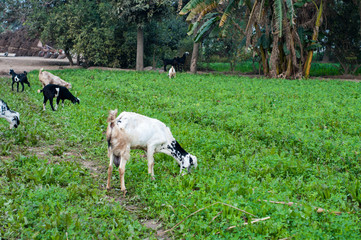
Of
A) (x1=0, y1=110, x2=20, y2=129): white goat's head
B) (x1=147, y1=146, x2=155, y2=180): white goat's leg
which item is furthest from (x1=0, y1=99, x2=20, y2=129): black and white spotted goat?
(x1=147, y1=146, x2=155, y2=180): white goat's leg

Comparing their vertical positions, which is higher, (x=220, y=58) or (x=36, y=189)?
(x=220, y=58)

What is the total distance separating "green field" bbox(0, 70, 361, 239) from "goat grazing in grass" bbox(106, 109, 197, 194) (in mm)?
373

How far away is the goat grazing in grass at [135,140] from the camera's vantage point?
619 centimetres

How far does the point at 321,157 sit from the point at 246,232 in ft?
→ 12.0

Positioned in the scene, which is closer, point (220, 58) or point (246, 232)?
point (246, 232)

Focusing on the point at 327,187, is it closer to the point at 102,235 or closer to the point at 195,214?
the point at 195,214

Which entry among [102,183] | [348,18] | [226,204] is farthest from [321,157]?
[348,18]

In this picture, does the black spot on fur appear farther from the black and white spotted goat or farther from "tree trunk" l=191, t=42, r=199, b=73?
"tree trunk" l=191, t=42, r=199, b=73

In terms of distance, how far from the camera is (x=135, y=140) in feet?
20.9

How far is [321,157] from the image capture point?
768 cm

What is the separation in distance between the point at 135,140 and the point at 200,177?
1282mm

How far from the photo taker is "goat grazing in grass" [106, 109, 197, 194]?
619cm

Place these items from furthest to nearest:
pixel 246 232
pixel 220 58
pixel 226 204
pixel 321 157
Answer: pixel 220 58, pixel 321 157, pixel 226 204, pixel 246 232

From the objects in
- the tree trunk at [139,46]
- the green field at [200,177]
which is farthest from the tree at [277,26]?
the green field at [200,177]
